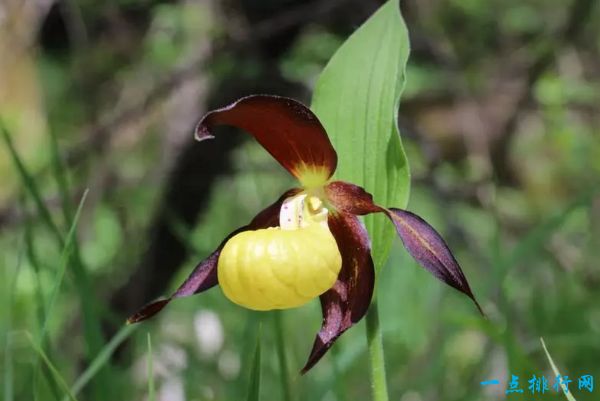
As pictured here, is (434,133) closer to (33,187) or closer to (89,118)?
(89,118)

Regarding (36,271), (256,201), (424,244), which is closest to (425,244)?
(424,244)

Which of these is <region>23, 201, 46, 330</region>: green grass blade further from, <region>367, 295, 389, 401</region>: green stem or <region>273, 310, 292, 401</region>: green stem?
<region>367, 295, 389, 401</region>: green stem

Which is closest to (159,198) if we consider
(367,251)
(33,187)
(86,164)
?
(86,164)

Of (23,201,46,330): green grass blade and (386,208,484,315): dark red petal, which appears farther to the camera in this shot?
(23,201,46,330): green grass blade

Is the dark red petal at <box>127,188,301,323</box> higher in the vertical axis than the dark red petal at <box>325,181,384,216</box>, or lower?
lower

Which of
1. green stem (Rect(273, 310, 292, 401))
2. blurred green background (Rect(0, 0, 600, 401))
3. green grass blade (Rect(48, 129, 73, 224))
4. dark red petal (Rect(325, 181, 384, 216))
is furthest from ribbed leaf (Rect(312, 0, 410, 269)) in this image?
green grass blade (Rect(48, 129, 73, 224))
